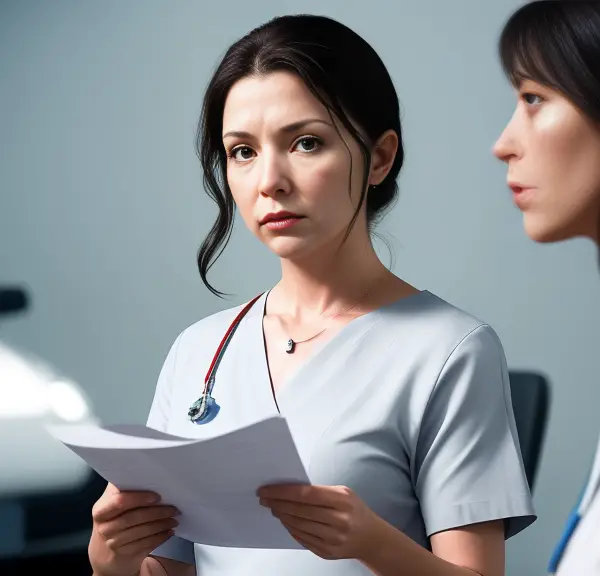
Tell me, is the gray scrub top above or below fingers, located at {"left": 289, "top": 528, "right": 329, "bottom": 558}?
above

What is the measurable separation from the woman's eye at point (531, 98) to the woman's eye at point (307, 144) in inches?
15.1

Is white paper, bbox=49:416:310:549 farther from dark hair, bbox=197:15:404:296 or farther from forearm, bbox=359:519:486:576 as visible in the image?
dark hair, bbox=197:15:404:296

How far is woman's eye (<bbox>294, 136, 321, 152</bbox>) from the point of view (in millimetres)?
1254

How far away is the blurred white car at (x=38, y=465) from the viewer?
2195mm

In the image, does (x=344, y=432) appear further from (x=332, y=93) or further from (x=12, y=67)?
(x=12, y=67)

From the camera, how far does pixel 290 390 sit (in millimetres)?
1306

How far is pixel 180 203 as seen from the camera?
88.2 inches

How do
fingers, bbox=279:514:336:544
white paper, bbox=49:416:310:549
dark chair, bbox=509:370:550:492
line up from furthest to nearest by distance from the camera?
dark chair, bbox=509:370:550:492 → fingers, bbox=279:514:336:544 → white paper, bbox=49:416:310:549

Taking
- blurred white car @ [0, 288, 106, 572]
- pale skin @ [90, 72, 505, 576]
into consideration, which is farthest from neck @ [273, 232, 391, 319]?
blurred white car @ [0, 288, 106, 572]

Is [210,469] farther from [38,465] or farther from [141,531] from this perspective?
[38,465]

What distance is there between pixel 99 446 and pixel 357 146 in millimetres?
544

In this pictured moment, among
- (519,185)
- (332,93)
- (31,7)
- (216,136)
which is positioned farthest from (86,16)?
(519,185)

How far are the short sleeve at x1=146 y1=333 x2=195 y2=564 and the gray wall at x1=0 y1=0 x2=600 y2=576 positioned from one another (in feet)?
2.07

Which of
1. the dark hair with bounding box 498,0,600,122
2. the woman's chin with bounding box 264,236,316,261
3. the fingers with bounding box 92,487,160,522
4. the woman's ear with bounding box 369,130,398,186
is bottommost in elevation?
the fingers with bounding box 92,487,160,522
